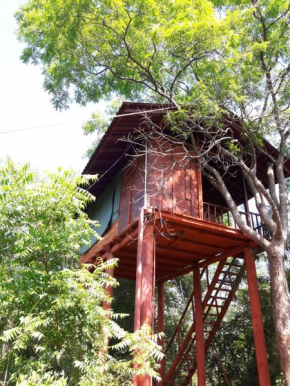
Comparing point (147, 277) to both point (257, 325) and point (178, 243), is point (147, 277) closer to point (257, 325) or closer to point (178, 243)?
point (178, 243)

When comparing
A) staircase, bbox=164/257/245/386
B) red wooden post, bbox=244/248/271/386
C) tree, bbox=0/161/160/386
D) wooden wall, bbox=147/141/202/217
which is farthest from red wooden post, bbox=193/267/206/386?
tree, bbox=0/161/160/386

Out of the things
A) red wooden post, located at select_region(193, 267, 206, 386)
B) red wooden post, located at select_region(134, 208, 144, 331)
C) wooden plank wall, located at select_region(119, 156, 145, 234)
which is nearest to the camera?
red wooden post, located at select_region(134, 208, 144, 331)

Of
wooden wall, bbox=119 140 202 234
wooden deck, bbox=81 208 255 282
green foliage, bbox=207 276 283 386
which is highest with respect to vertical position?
wooden wall, bbox=119 140 202 234

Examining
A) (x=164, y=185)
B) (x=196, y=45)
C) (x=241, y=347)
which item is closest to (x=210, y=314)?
(x=241, y=347)

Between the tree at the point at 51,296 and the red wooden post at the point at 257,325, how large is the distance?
361 centimetres

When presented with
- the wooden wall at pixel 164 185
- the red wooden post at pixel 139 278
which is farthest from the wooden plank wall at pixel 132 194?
the red wooden post at pixel 139 278

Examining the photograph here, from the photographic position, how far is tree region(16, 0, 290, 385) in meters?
7.04

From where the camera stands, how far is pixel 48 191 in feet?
14.8

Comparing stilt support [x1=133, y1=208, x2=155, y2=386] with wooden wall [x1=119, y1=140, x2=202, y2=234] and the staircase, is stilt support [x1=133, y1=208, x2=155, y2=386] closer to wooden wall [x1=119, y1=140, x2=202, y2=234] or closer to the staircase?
wooden wall [x1=119, y1=140, x2=202, y2=234]

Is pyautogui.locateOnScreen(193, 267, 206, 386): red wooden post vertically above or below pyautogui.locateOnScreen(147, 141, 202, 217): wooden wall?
below

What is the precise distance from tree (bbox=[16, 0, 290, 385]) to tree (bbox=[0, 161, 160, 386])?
11.4 ft

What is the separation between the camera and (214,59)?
26.3ft

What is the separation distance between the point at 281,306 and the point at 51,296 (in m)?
4.33

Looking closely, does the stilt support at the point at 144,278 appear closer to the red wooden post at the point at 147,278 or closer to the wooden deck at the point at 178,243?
the red wooden post at the point at 147,278
